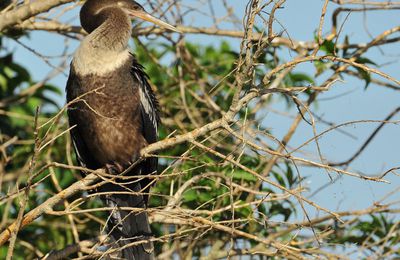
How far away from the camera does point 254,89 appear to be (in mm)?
2775

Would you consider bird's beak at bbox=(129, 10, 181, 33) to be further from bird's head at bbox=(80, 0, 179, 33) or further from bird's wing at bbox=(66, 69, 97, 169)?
bird's wing at bbox=(66, 69, 97, 169)

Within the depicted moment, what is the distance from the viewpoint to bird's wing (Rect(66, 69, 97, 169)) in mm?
3738

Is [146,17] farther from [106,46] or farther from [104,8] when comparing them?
[106,46]

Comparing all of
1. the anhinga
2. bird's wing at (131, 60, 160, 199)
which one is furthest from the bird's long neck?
bird's wing at (131, 60, 160, 199)

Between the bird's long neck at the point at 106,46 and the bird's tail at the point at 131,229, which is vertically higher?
the bird's long neck at the point at 106,46

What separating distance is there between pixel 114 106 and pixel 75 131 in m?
0.33

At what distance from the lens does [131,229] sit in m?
3.75

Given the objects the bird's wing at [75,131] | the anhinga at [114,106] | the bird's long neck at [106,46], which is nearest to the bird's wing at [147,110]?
the anhinga at [114,106]

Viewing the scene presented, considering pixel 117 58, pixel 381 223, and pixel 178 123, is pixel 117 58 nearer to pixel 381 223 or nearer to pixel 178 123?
pixel 178 123

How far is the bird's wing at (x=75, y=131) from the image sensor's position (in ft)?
12.3

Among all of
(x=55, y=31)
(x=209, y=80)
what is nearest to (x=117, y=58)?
(x=55, y=31)

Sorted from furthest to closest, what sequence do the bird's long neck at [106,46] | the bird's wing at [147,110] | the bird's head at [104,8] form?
1. the bird's head at [104,8]
2. the bird's wing at [147,110]
3. the bird's long neck at [106,46]

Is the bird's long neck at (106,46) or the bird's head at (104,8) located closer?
the bird's long neck at (106,46)

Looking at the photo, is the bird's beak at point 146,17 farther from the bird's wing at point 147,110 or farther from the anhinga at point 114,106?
the bird's wing at point 147,110
